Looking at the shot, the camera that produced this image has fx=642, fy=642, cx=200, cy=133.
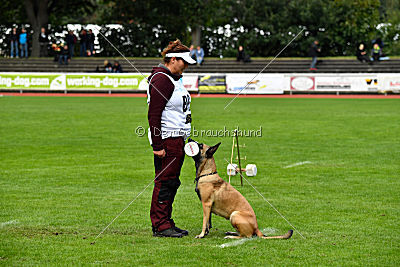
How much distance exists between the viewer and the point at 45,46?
1913 inches

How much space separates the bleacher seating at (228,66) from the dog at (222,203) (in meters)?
32.6

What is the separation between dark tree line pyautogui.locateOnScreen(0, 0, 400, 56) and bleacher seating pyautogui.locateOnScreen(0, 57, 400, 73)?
426 cm

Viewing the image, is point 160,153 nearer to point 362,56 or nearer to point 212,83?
point 212,83

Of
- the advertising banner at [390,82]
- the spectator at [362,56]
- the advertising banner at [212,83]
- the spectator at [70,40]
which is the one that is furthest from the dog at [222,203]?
the spectator at [70,40]

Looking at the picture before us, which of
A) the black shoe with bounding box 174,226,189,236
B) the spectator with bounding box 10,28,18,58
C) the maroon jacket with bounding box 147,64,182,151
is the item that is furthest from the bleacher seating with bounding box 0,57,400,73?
the maroon jacket with bounding box 147,64,182,151

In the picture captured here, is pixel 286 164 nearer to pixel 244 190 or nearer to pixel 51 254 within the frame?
pixel 244 190

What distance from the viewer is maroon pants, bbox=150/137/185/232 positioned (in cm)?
707

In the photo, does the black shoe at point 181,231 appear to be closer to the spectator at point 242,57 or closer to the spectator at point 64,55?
the spectator at point 242,57

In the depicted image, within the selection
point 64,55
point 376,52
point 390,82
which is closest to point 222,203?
point 390,82

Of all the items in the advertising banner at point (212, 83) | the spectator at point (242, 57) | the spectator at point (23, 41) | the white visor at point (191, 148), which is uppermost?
the spectator at point (23, 41)

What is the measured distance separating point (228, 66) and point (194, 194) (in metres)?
32.2

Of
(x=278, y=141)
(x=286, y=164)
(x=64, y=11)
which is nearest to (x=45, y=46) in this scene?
(x=64, y=11)

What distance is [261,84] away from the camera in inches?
1406

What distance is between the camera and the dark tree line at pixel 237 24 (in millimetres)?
49562
